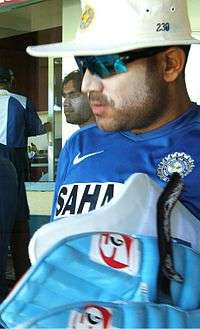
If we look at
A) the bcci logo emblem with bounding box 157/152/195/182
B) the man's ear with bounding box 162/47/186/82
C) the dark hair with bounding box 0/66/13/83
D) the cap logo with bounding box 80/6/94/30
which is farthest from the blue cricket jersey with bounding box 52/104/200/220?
the dark hair with bounding box 0/66/13/83

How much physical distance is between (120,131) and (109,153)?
0.09 meters

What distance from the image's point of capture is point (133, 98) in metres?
1.64

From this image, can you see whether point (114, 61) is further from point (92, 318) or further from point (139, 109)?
point (92, 318)

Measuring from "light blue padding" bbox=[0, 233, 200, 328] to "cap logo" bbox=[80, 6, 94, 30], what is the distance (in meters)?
0.61

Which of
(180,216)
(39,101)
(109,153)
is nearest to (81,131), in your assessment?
(109,153)

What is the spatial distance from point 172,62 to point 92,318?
2.55ft

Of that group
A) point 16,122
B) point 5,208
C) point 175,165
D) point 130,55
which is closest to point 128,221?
point 175,165

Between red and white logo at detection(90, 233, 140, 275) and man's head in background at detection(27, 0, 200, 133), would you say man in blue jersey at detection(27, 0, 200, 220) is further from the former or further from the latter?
red and white logo at detection(90, 233, 140, 275)

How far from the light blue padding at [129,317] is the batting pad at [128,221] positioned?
128 mm

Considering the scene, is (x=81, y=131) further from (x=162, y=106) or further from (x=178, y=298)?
(x=178, y=298)

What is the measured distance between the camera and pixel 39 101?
308 inches

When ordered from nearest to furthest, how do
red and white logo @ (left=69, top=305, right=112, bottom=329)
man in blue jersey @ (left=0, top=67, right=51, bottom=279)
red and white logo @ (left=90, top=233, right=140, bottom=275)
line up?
1. red and white logo @ (left=69, top=305, right=112, bottom=329)
2. red and white logo @ (left=90, top=233, right=140, bottom=275)
3. man in blue jersey @ (left=0, top=67, right=51, bottom=279)

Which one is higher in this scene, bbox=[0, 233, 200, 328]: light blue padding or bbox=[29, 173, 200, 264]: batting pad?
bbox=[29, 173, 200, 264]: batting pad

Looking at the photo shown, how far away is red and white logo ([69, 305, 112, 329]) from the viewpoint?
1.16 m
